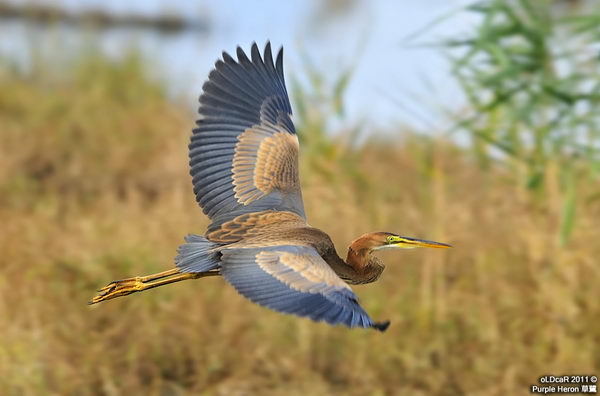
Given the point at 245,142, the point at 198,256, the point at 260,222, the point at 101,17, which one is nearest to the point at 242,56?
the point at 245,142

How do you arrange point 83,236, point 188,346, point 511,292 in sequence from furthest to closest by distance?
1. point 83,236
2. point 511,292
3. point 188,346

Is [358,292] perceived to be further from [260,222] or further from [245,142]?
[260,222]

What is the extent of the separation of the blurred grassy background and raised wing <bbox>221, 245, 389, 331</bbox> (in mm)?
1955

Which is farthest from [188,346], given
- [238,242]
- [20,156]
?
[20,156]

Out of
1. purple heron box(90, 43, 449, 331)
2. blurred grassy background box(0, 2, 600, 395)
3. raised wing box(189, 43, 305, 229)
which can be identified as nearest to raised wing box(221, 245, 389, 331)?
purple heron box(90, 43, 449, 331)

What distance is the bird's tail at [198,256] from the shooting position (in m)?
2.55

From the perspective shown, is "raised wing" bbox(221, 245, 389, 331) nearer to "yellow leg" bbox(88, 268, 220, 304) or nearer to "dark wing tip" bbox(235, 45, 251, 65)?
"yellow leg" bbox(88, 268, 220, 304)

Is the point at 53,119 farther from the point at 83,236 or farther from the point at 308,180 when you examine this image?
the point at 308,180

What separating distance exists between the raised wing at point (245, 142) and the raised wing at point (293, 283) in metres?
0.43

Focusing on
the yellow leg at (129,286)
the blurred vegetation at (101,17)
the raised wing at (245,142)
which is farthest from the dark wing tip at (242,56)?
the blurred vegetation at (101,17)

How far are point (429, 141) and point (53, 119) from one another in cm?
386

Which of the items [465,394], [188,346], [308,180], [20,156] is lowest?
[465,394]

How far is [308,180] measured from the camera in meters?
5.52

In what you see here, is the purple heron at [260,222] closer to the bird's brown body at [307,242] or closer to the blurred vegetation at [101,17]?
the bird's brown body at [307,242]
